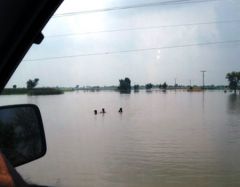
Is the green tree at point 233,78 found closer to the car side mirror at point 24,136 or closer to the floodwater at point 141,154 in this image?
the floodwater at point 141,154

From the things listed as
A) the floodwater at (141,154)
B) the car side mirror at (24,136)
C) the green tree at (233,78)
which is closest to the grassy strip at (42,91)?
the floodwater at (141,154)

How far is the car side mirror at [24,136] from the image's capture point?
1312mm

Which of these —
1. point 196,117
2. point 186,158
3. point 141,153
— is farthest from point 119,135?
point 196,117

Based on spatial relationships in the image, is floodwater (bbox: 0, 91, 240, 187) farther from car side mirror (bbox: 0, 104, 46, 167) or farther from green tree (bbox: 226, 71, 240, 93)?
green tree (bbox: 226, 71, 240, 93)

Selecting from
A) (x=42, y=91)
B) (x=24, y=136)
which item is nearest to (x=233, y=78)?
(x=42, y=91)

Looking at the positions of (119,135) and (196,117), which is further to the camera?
(196,117)

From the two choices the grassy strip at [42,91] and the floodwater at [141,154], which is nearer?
the floodwater at [141,154]

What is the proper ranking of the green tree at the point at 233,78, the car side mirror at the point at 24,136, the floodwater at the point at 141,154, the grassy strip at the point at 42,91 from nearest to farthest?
the car side mirror at the point at 24,136 → the floodwater at the point at 141,154 → the grassy strip at the point at 42,91 → the green tree at the point at 233,78

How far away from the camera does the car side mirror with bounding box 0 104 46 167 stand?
1.31 m

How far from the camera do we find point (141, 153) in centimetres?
1725

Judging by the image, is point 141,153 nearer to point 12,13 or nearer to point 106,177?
point 106,177

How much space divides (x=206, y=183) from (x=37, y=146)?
11292mm

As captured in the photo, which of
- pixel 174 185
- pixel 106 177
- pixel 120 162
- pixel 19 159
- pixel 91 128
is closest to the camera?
pixel 19 159

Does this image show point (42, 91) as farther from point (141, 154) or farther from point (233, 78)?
point (141, 154)
